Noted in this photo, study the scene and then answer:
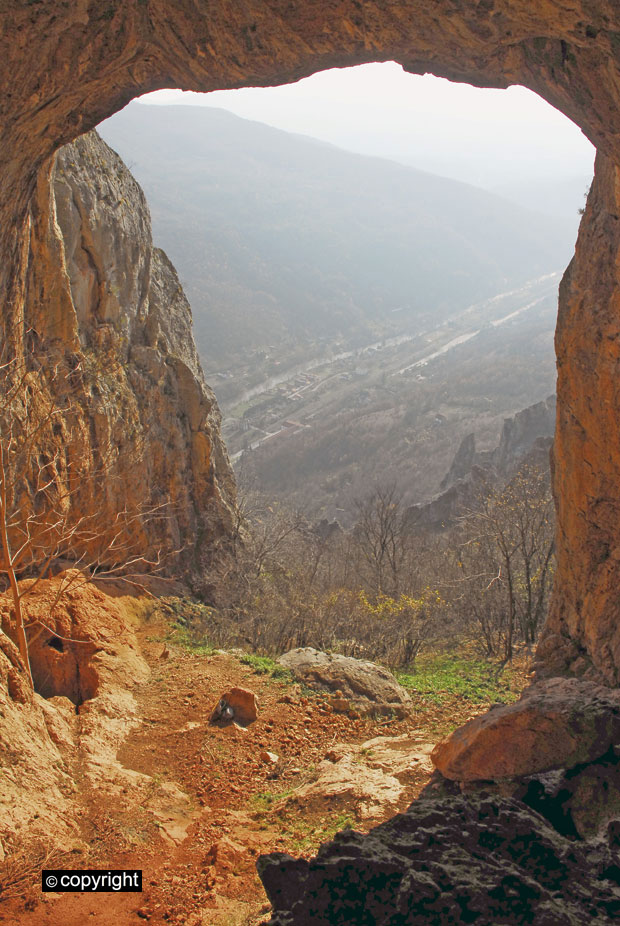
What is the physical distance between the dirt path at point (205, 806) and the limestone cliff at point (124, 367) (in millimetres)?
6375

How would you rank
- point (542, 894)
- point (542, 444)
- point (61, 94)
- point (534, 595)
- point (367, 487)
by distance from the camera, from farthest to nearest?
1. point (367, 487)
2. point (542, 444)
3. point (534, 595)
4. point (61, 94)
5. point (542, 894)

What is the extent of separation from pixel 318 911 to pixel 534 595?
22.8 meters

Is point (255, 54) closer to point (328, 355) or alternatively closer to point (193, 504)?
point (193, 504)

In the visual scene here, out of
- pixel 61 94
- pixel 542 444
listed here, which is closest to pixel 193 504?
pixel 61 94

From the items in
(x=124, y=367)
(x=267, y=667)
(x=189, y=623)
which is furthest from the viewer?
(x=124, y=367)

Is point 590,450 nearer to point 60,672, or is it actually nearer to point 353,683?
point 353,683

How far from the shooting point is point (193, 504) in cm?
2716

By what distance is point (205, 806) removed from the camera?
32.5 ft

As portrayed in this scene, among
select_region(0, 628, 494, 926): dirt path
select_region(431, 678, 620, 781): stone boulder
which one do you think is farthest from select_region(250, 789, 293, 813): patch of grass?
select_region(431, 678, 620, 781): stone boulder
